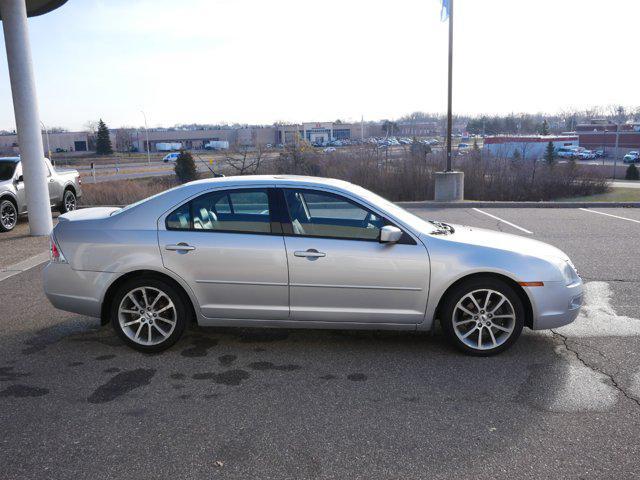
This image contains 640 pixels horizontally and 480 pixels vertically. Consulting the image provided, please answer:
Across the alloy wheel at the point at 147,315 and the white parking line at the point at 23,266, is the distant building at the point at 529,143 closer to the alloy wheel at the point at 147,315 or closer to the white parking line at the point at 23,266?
the white parking line at the point at 23,266

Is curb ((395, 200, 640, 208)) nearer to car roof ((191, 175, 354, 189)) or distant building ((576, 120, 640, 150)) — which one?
car roof ((191, 175, 354, 189))

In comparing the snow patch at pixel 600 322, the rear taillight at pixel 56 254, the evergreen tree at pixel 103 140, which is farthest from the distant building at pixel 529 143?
the evergreen tree at pixel 103 140

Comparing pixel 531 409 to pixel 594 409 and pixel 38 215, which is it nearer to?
pixel 594 409

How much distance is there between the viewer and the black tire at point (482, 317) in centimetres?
477

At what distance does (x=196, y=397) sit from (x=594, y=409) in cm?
283

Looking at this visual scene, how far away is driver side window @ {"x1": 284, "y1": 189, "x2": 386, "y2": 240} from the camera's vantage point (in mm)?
4883

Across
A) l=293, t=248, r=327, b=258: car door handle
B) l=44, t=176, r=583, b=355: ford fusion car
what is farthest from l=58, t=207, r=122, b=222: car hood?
l=293, t=248, r=327, b=258: car door handle

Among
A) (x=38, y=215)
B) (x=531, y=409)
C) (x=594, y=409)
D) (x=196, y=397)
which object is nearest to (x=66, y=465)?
(x=196, y=397)

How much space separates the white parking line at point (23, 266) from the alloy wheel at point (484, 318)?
249 inches

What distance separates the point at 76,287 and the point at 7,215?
7.89 meters

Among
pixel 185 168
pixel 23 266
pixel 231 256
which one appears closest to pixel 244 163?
pixel 185 168

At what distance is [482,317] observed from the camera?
481cm

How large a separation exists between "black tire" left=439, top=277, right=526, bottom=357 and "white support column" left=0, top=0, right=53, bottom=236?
895cm

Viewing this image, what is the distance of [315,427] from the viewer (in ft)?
12.1
